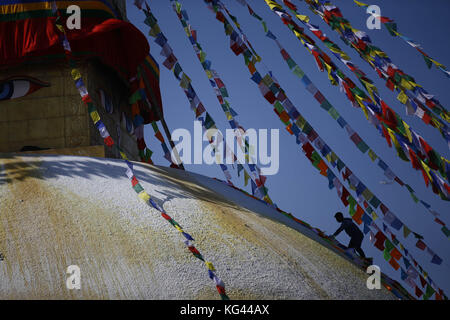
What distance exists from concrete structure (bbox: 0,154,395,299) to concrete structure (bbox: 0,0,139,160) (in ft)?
5.86

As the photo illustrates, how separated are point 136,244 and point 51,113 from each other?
13.3 feet

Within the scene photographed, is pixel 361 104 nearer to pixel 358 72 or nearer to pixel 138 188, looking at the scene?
pixel 358 72

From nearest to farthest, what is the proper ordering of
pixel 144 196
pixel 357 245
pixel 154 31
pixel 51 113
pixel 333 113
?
pixel 144 196 → pixel 333 113 → pixel 357 245 → pixel 154 31 → pixel 51 113

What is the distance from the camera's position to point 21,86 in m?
8.30

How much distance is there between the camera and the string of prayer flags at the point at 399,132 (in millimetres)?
5340

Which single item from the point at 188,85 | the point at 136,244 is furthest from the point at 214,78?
the point at 136,244

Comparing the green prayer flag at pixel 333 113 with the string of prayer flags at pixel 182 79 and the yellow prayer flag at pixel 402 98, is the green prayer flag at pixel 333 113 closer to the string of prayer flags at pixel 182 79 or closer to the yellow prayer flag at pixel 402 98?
the yellow prayer flag at pixel 402 98

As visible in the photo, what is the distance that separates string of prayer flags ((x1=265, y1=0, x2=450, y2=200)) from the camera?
5.34m

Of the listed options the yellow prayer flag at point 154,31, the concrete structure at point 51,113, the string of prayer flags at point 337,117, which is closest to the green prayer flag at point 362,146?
the string of prayer flags at point 337,117

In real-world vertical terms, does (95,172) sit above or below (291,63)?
below

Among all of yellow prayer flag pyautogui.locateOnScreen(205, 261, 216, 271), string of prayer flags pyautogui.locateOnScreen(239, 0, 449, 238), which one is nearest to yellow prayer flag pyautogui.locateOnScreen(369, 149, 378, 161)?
string of prayer flags pyautogui.locateOnScreen(239, 0, 449, 238)

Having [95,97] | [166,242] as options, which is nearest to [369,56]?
[166,242]

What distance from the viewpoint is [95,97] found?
8391mm

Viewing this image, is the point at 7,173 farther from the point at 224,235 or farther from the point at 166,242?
the point at 224,235
